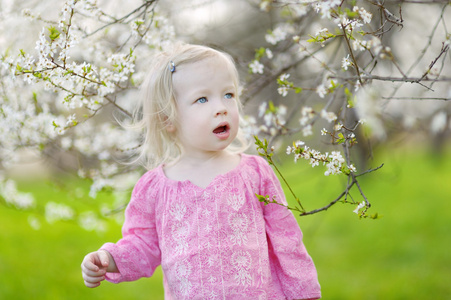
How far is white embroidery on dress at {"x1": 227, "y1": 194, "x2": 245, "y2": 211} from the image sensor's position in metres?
1.96

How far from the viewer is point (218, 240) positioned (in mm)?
1908

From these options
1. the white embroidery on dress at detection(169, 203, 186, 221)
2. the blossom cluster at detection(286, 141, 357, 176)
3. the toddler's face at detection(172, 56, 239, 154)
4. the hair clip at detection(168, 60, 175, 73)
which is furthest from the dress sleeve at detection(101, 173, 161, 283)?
the blossom cluster at detection(286, 141, 357, 176)

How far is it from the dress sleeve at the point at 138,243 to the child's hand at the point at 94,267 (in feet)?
0.17

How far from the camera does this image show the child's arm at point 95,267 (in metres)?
1.93

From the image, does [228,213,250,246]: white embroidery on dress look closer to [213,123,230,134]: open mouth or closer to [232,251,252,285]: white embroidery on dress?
[232,251,252,285]: white embroidery on dress

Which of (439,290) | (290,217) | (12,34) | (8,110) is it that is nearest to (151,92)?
(290,217)

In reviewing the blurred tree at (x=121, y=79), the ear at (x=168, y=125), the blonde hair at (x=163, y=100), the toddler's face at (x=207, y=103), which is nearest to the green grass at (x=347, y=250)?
the blurred tree at (x=121, y=79)

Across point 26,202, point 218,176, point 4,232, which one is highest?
point 4,232

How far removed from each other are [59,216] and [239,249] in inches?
79.8

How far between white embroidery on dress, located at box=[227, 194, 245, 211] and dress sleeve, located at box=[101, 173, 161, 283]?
32 centimetres

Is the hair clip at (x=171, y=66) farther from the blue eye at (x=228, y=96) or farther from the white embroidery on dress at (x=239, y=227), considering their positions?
the white embroidery on dress at (x=239, y=227)

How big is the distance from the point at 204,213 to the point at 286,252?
0.35m

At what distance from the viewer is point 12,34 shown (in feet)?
10.8

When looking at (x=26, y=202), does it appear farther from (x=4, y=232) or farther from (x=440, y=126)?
(x=4, y=232)
